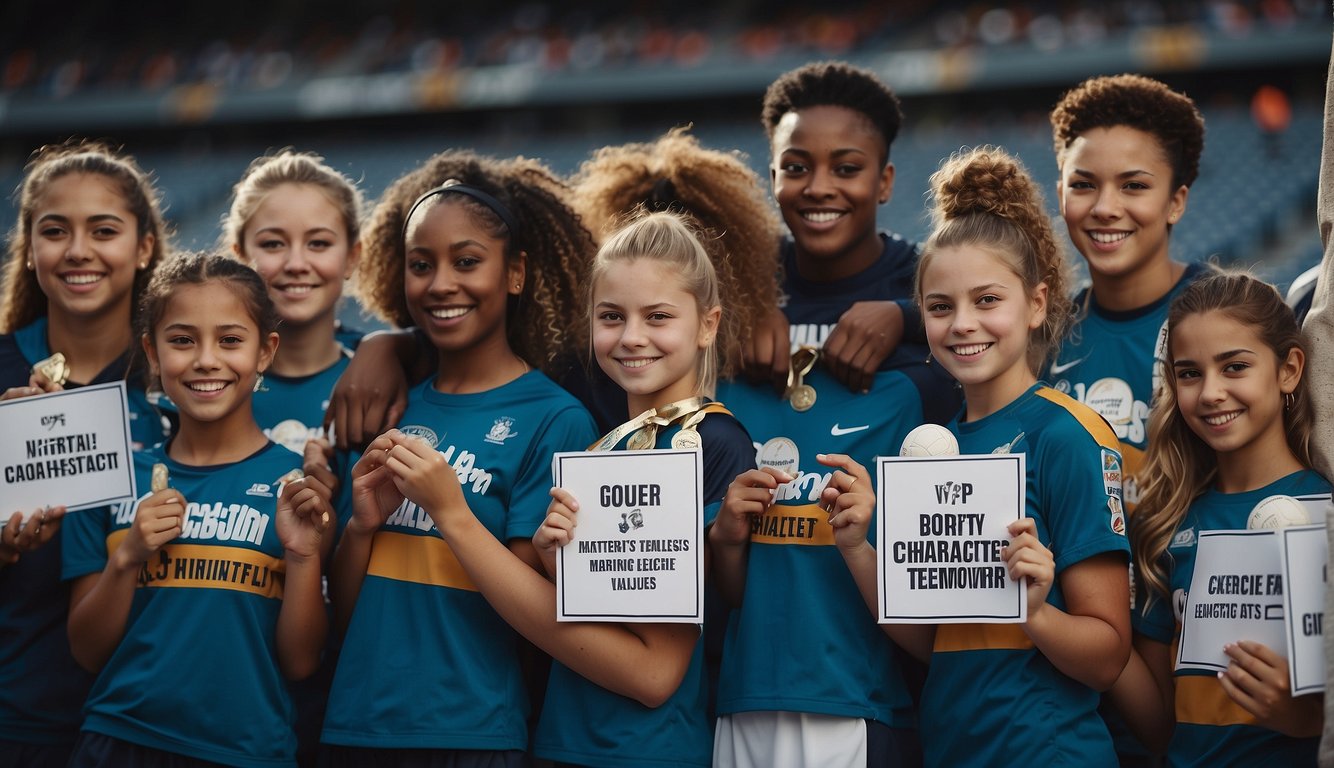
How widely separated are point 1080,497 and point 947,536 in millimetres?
260

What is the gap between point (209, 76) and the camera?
19969 millimetres

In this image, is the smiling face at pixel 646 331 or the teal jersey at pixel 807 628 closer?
the teal jersey at pixel 807 628

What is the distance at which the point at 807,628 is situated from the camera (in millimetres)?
2482

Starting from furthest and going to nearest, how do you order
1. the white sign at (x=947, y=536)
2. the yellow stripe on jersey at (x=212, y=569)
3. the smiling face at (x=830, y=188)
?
the smiling face at (x=830, y=188), the yellow stripe on jersey at (x=212, y=569), the white sign at (x=947, y=536)

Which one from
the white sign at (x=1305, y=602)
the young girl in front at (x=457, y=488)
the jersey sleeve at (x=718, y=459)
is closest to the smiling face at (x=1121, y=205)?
the white sign at (x=1305, y=602)

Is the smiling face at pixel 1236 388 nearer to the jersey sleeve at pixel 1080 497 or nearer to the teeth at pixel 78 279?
the jersey sleeve at pixel 1080 497

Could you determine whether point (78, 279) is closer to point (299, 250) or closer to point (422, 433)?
point (299, 250)

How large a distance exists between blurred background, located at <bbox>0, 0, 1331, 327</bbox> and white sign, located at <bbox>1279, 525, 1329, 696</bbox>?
38.3 feet

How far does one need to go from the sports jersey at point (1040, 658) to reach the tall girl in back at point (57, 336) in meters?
1.90

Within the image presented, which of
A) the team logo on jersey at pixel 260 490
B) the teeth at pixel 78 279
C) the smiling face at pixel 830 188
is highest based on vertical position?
the smiling face at pixel 830 188

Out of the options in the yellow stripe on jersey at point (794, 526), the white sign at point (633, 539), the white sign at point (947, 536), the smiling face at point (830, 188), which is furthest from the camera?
the smiling face at point (830, 188)

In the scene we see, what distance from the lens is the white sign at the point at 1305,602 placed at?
212cm

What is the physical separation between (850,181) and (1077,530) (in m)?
1.16

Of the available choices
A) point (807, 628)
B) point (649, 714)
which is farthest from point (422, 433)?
point (807, 628)
